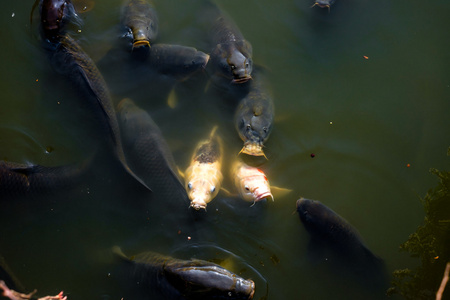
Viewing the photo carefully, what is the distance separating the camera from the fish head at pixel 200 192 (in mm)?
3570

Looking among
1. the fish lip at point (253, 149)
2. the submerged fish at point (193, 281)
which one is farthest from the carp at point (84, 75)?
the fish lip at point (253, 149)

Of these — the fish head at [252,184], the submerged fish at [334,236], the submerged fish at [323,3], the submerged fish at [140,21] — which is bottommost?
the submerged fish at [334,236]

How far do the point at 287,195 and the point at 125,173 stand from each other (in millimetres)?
1670

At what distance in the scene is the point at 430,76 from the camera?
4.66 meters

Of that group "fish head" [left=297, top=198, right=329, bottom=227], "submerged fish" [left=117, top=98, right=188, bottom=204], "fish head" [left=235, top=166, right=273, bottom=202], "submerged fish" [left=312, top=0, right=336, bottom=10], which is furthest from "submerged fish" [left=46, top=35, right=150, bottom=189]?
"submerged fish" [left=312, top=0, right=336, bottom=10]

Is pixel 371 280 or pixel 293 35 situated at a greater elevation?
pixel 293 35

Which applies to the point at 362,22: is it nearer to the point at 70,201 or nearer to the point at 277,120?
the point at 277,120

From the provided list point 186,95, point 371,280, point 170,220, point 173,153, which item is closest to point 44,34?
point 186,95

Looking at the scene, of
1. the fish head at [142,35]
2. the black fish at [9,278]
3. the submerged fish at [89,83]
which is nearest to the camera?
the black fish at [9,278]

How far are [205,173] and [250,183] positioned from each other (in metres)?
0.45

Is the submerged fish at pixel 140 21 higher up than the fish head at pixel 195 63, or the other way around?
the submerged fish at pixel 140 21

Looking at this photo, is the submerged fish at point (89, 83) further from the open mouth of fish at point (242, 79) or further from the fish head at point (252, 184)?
the open mouth of fish at point (242, 79)

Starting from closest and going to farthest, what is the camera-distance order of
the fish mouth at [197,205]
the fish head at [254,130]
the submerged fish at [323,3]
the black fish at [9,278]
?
the black fish at [9,278] → the fish mouth at [197,205] → the fish head at [254,130] → the submerged fish at [323,3]

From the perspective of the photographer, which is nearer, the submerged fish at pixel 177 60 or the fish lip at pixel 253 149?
the fish lip at pixel 253 149
